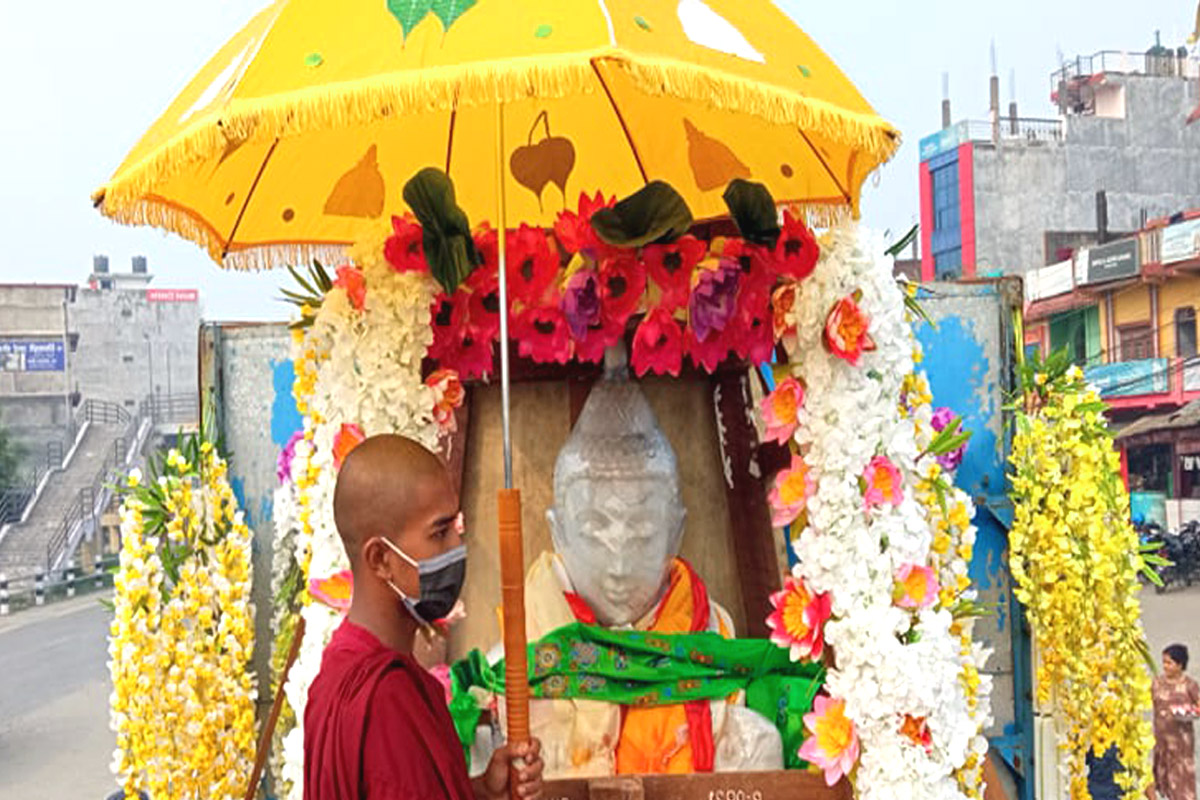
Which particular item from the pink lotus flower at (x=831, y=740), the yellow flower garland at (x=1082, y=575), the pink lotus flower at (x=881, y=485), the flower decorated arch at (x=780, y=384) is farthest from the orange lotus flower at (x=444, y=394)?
the yellow flower garland at (x=1082, y=575)

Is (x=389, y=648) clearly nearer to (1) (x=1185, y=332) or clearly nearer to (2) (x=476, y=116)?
(2) (x=476, y=116)

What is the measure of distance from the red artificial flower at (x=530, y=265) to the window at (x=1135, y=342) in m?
26.0

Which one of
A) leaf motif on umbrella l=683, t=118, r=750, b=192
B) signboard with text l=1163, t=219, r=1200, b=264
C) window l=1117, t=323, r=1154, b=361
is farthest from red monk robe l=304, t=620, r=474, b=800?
window l=1117, t=323, r=1154, b=361

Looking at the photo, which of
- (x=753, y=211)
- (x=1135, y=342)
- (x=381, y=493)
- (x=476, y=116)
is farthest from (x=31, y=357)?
(x=381, y=493)

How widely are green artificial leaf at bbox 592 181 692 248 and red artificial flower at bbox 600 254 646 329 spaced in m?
0.08

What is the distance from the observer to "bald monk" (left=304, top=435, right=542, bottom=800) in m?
2.21

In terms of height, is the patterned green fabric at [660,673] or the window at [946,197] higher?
the window at [946,197]

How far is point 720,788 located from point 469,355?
1.53 m

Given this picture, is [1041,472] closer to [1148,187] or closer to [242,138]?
[242,138]

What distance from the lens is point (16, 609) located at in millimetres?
22656

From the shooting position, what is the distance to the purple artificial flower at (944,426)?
4696 mm

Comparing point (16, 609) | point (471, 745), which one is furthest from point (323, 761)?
point (16, 609)

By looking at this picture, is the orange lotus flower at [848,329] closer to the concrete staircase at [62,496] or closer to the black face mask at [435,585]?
the black face mask at [435,585]

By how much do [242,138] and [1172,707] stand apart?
6.85 meters
